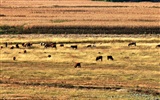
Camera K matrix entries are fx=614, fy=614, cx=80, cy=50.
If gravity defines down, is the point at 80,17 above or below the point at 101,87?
above

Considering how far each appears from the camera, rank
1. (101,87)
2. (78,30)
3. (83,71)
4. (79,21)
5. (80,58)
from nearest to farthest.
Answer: (101,87) → (83,71) → (80,58) → (78,30) → (79,21)

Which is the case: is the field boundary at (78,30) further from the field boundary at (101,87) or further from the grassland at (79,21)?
the field boundary at (101,87)

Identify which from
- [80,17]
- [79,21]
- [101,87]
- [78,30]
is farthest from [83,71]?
[80,17]

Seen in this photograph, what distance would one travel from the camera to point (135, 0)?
13362 cm

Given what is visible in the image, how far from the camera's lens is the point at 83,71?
37.4 m

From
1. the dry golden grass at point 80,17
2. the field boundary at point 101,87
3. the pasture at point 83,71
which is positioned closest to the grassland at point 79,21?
the dry golden grass at point 80,17

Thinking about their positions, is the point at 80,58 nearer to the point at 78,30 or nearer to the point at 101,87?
the point at 101,87

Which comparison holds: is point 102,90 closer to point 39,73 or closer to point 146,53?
point 39,73

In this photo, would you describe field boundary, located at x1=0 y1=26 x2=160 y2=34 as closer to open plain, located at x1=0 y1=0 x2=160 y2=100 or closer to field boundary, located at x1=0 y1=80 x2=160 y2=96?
open plain, located at x1=0 y1=0 x2=160 y2=100

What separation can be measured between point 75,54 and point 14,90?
18124 millimetres

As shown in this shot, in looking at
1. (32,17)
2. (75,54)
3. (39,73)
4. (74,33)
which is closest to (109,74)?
(39,73)

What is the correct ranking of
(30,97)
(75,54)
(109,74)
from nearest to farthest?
(30,97) → (109,74) → (75,54)

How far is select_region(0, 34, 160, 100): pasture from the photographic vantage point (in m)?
29.0

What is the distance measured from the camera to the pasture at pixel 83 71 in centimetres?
2895
